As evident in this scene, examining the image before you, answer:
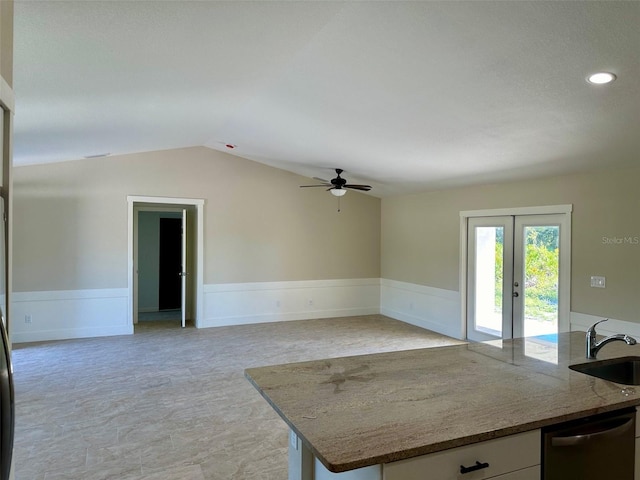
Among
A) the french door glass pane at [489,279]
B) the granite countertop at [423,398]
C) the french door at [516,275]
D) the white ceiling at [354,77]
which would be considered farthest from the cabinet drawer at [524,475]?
the french door glass pane at [489,279]

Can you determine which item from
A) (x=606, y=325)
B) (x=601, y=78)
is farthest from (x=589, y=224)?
(x=601, y=78)

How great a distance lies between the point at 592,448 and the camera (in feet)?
5.36

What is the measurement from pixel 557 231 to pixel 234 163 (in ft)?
17.0

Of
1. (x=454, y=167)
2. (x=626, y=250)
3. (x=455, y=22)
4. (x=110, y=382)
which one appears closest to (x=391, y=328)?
(x=454, y=167)

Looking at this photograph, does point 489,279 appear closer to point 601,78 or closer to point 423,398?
point 601,78

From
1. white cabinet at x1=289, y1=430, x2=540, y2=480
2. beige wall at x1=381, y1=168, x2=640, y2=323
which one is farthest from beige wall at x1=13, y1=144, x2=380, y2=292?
white cabinet at x1=289, y1=430, x2=540, y2=480

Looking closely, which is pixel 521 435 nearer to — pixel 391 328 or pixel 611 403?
pixel 611 403

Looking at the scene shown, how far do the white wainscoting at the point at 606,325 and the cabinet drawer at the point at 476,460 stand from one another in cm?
375

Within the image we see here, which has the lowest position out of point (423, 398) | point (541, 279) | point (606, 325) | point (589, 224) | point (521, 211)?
point (606, 325)

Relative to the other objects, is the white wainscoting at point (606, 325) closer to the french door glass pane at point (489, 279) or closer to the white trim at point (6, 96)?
the french door glass pane at point (489, 279)

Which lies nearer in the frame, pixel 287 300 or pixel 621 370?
pixel 621 370

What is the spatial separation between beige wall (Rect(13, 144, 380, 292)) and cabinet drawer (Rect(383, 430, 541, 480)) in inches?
253

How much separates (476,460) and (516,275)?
15.9 ft

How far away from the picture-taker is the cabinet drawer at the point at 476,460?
133 centimetres
